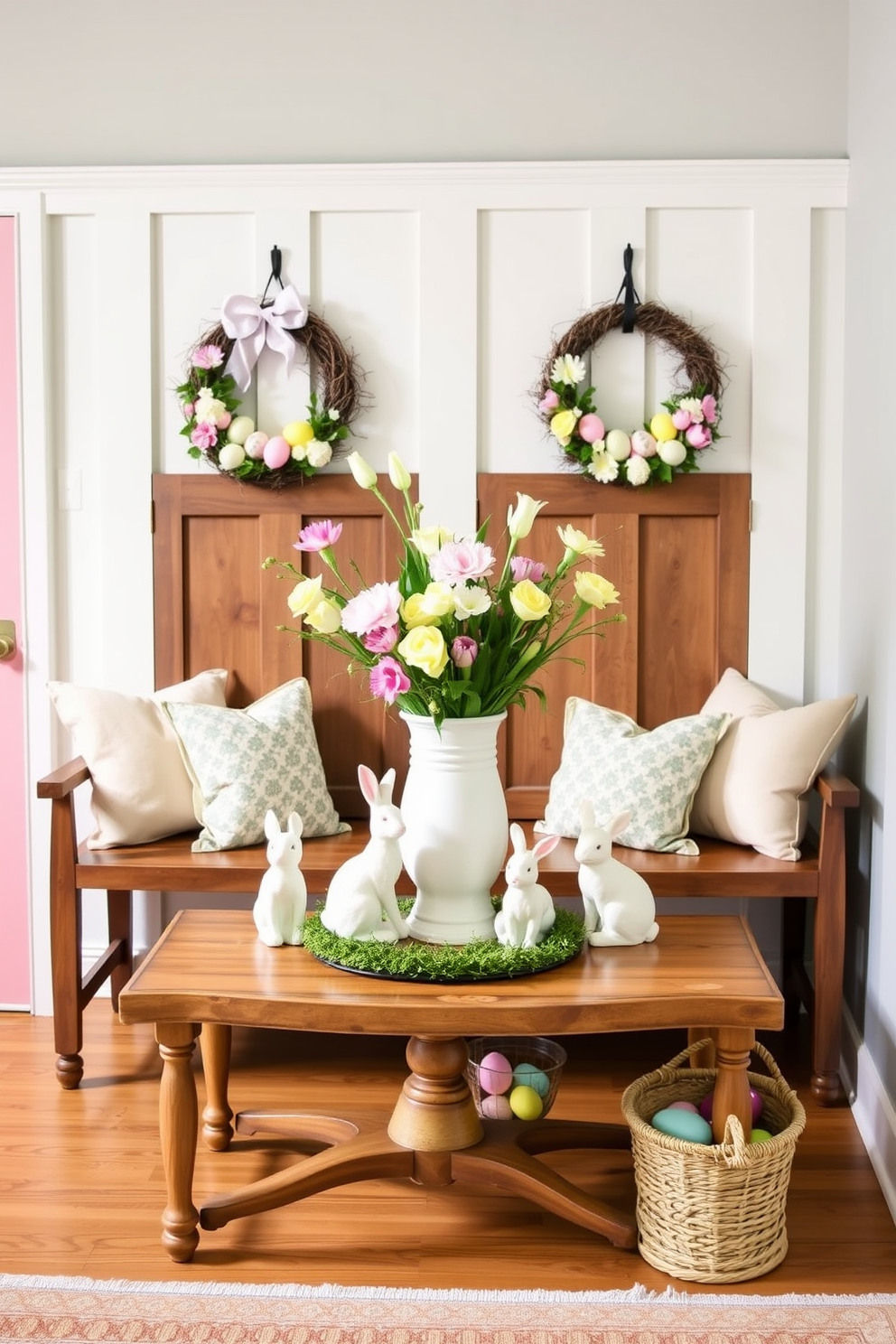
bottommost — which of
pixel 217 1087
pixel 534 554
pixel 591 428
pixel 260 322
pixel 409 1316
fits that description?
pixel 409 1316

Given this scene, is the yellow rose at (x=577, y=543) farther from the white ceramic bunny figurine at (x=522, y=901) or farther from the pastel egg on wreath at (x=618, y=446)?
the pastel egg on wreath at (x=618, y=446)

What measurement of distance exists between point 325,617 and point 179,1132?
0.90 m

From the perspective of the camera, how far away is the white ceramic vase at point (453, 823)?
7.16 feet

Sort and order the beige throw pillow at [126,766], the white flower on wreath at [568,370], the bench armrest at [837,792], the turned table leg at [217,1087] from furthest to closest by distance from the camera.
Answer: the white flower on wreath at [568,370] → the beige throw pillow at [126,766] → the bench armrest at [837,792] → the turned table leg at [217,1087]

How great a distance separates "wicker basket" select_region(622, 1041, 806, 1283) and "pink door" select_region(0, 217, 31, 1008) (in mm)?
1887

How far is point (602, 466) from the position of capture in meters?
3.24

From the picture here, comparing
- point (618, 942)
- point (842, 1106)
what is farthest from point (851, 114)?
point (842, 1106)

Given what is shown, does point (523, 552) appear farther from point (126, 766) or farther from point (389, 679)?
point (389, 679)

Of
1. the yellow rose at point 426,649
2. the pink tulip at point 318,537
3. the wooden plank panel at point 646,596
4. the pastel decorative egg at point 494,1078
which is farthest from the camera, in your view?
the wooden plank panel at point 646,596

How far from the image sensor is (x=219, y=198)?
3.32 metres

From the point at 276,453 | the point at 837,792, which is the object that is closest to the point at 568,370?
the point at 276,453

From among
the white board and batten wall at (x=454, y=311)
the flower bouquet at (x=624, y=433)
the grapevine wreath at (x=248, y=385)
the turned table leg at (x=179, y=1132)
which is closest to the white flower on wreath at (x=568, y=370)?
the flower bouquet at (x=624, y=433)

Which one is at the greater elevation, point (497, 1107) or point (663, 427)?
point (663, 427)

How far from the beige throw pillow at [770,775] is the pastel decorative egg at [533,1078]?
2.72 ft
